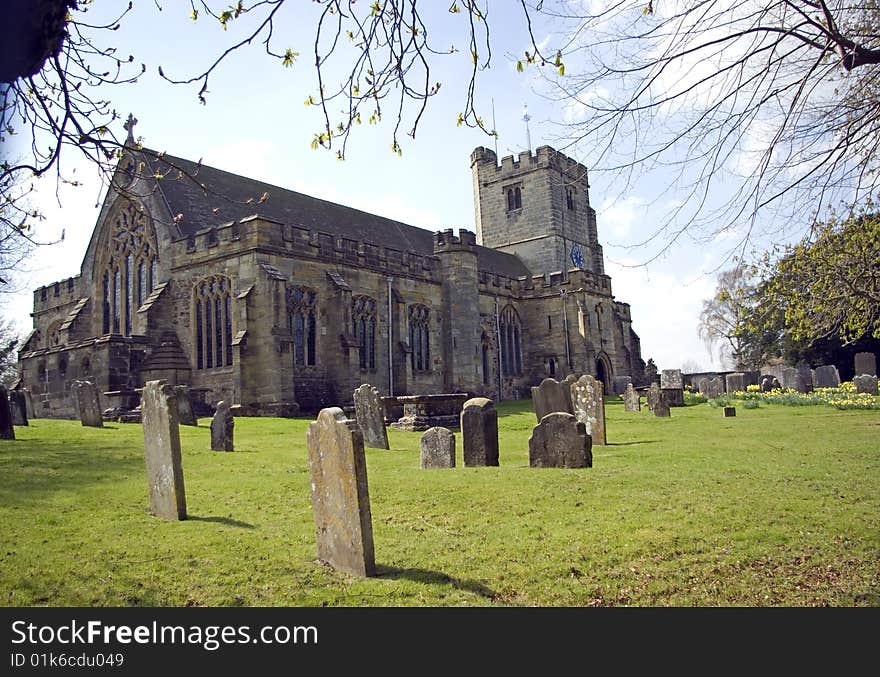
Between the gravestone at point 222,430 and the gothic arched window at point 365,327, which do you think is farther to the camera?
the gothic arched window at point 365,327

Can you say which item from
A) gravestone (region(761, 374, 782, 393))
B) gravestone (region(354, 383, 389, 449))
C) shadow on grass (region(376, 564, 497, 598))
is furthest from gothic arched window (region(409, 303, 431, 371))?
shadow on grass (region(376, 564, 497, 598))

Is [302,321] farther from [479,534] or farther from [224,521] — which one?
[479,534]

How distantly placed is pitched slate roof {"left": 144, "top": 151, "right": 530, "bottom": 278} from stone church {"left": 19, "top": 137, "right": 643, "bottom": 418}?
0.32 ft

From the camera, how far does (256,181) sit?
98.4 ft

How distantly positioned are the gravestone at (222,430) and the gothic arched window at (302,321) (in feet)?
35.5

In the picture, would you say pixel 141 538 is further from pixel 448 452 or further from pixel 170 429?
pixel 448 452

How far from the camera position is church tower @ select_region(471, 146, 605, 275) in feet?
147

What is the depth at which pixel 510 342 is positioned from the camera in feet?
116

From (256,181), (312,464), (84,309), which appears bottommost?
(312,464)

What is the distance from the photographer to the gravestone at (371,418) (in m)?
13.6

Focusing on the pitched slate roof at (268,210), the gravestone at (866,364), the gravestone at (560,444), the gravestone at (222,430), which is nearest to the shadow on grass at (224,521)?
the gravestone at (560,444)

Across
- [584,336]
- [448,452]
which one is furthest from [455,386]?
[448,452]

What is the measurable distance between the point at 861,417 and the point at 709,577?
13613mm

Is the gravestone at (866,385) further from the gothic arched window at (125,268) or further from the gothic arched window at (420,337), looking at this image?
the gothic arched window at (125,268)
